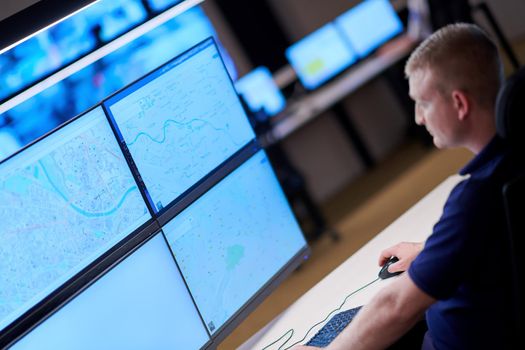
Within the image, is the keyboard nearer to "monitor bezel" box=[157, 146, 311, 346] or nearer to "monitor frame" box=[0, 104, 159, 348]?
"monitor bezel" box=[157, 146, 311, 346]

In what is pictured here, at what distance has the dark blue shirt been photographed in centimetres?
135

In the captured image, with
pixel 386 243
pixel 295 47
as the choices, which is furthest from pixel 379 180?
pixel 386 243

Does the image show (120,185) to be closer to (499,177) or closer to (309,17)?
(499,177)

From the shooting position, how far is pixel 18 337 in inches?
57.2

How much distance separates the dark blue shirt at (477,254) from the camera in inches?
53.3

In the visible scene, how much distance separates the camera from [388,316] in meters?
1.49

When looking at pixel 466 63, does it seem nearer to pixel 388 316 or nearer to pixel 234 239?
pixel 388 316

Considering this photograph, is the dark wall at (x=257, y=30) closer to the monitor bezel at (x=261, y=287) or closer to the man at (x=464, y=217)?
the monitor bezel at (x=261, y=287)

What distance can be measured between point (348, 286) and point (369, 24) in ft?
15.2

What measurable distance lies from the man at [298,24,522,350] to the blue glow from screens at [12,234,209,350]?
541 mm

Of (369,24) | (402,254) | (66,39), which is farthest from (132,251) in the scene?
(369,24)

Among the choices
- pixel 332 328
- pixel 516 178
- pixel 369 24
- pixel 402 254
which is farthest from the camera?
pixel 369 24

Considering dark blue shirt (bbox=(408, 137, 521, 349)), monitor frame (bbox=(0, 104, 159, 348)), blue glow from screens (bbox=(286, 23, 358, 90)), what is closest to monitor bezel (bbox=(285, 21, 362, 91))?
blue glow from screens (bbox=(286, 23, 358, 90))

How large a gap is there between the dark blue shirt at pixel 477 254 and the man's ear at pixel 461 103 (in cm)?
8
